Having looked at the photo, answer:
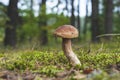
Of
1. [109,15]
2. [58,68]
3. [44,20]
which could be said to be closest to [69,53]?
[58,68]

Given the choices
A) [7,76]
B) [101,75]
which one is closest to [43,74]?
[7,76]

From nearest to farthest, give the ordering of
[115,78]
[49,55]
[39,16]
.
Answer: [115,78] < [49,55] < [39,16]

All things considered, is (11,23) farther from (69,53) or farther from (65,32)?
(65,32)

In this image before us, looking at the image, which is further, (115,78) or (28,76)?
(28,76)

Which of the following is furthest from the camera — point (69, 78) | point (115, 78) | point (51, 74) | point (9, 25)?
point (9, 25)

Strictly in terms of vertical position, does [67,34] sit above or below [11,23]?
below

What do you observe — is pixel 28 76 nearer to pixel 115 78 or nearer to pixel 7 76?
pixel 7 76

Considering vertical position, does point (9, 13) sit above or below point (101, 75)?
above

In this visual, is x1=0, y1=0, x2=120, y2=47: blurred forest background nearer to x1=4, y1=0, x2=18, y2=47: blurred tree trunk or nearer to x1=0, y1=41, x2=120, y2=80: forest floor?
x1=4, y1=0, x2=18, y2=47: blurred tree trunk

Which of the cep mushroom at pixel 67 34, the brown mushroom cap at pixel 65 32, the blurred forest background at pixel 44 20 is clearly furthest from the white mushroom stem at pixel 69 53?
the blurred forest background at pixel 44 20

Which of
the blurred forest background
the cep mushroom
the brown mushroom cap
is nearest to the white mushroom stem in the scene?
the cep mushroom

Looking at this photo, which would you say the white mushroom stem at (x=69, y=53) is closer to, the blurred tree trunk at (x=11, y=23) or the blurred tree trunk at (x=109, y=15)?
the blurred tree trunk at (x=11, y=23)
